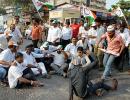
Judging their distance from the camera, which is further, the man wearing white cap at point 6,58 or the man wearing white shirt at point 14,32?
the man wearing white shirt at point 14,32

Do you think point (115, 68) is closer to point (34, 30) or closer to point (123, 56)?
point (123, 56)

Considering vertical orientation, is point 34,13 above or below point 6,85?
below

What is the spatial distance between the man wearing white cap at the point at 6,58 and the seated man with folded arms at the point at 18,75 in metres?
0.47

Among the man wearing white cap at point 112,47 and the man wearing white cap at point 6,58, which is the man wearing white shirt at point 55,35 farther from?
the man wearing white cap at point 112,47

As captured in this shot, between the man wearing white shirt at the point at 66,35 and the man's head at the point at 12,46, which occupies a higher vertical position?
the man's head at the point at 12,46

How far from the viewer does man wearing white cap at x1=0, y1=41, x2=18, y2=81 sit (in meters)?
9.20

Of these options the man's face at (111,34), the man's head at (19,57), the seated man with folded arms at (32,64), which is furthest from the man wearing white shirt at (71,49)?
the man's head at (19,57)

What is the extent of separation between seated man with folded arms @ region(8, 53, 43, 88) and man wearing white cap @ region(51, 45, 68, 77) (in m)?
1.90

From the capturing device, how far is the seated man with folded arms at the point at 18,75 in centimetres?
870

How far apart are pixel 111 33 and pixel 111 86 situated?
62.9 inches

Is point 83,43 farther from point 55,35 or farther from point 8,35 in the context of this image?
point 8,35

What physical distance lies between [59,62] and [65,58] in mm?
258

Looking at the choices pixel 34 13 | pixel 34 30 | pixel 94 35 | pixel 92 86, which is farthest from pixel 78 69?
pixel 34 13

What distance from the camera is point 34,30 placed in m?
15.3
